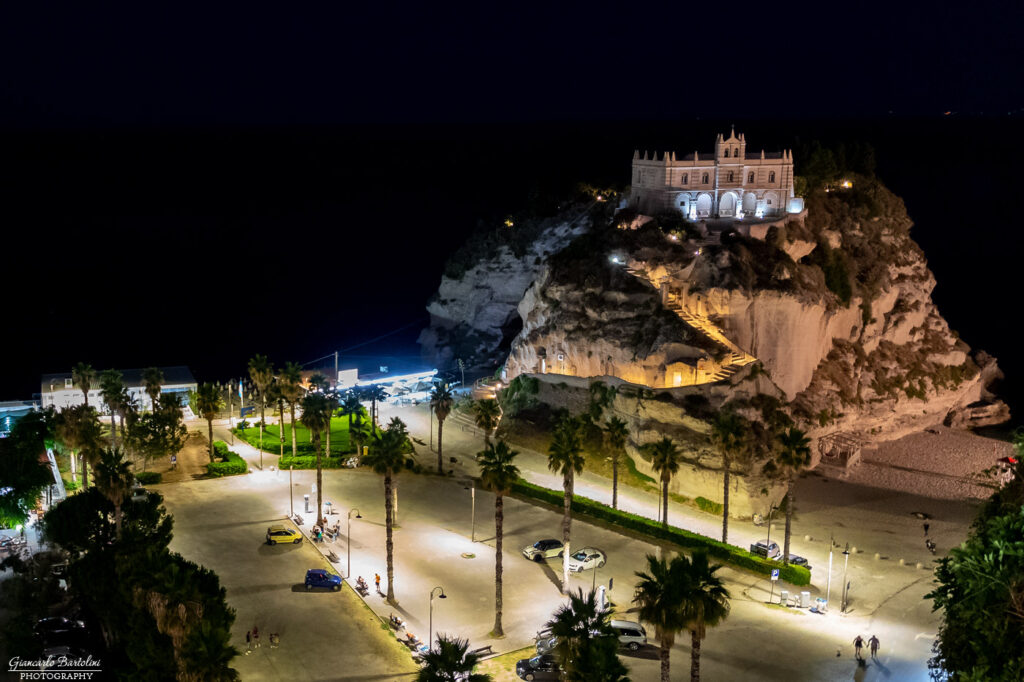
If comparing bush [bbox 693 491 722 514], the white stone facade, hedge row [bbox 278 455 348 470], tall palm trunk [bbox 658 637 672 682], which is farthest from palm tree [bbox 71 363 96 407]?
tall palm trunk [bbox 658 637 672 682]

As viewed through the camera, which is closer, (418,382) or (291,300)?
(418,382)

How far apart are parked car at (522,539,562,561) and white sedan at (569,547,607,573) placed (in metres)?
1.20

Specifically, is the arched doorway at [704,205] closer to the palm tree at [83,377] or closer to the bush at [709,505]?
the bush at [709,505]

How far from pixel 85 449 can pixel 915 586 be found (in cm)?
4821

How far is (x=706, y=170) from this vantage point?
84562mm

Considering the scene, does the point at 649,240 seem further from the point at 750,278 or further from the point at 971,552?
the point at 971,552

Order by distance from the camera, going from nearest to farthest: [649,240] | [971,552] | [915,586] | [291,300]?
[971,552], [915,586], [649,240], [291,300]

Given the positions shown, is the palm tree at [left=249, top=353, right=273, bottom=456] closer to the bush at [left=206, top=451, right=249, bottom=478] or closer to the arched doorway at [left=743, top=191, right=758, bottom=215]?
the bush at [left=206, top=451, right=249, bottom=478]

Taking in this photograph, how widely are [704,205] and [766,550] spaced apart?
37.3 metres

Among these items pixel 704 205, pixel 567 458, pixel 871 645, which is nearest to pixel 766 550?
pixel 871 645

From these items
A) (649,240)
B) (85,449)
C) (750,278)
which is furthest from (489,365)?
(85,449)

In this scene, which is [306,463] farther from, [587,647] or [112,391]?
[587,647]

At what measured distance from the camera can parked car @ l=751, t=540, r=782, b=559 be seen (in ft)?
186

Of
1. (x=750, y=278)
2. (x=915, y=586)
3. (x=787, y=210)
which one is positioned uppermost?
(x=787, y=210)
